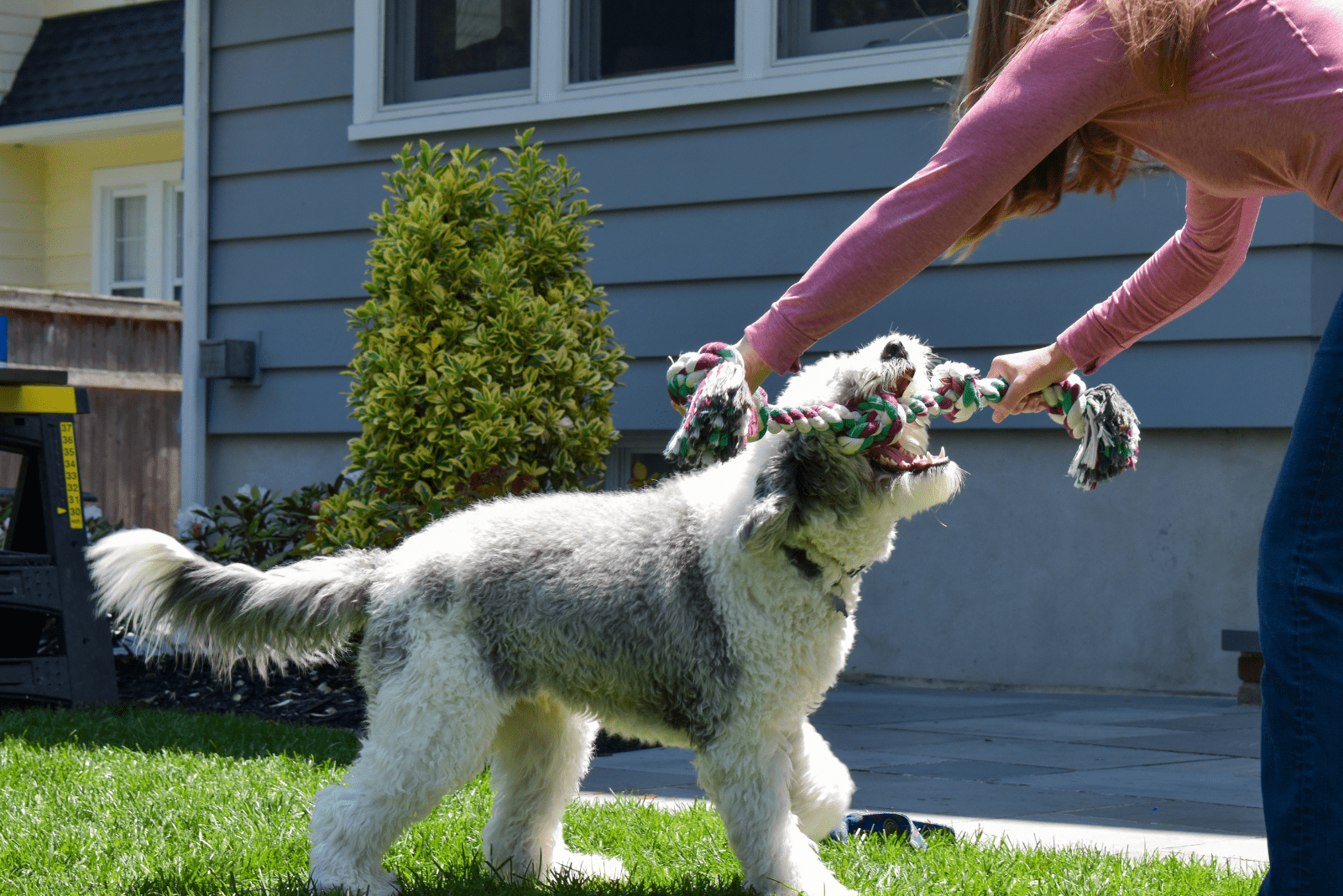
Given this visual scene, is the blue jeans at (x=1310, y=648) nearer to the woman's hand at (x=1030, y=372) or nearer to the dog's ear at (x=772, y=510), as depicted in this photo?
the woman's hand at (x=1030, y=372)

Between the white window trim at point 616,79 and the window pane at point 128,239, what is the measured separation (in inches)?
231

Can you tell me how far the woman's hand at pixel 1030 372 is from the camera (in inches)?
120

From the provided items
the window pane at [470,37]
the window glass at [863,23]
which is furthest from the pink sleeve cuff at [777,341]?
the window pane at [470,37]

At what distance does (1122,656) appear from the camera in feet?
21.6

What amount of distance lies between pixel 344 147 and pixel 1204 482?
5.31 m

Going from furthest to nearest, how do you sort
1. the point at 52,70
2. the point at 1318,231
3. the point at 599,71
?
the point at 52,70
the point at 599,71
the point at 1318,231

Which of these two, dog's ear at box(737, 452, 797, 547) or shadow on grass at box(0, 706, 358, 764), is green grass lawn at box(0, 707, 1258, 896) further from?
dog's ear at box(737, 452, 797, 547)

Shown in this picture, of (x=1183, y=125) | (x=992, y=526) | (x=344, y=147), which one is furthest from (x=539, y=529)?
(x=344, y=147)

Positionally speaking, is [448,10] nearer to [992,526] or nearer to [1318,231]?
[992,526]

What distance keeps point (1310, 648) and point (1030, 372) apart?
101 centimetres

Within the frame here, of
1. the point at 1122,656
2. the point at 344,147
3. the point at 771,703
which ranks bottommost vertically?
the point at 1122,656

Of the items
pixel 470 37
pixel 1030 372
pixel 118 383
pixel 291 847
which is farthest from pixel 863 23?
pixel 118 383

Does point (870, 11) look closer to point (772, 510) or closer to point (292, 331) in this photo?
point (292, 331)

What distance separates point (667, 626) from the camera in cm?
310
